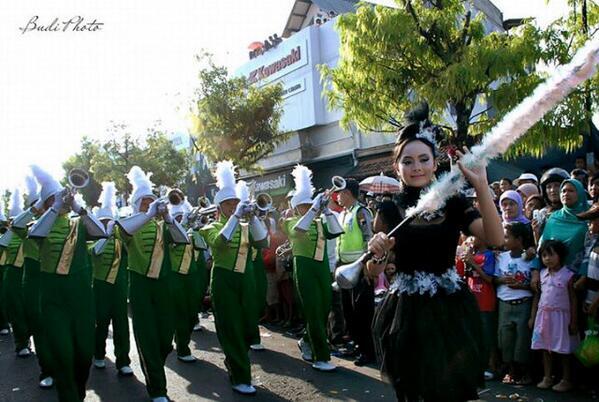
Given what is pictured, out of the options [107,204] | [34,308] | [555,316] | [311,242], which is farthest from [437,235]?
[107,204]

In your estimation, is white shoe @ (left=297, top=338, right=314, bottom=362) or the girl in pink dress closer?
the girl in pink dress

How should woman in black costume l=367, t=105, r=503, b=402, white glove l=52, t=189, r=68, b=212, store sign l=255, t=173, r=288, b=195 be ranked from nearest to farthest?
woman in black costume l=367, t=105, r=503, b=402
white glove l=52, t=189, r=68, b=212
store sign l=255, t=173, r=288, b=195

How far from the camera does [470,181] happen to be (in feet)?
8.95

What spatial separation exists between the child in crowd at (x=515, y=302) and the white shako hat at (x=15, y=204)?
6.94m

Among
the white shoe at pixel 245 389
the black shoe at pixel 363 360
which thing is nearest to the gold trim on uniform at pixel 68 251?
the white shoe at pixel 245 389

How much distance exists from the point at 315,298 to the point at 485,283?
1809 millimetres

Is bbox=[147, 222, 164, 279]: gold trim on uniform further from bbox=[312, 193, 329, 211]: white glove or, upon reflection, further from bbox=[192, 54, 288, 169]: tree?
bbox=[192, 54, 288, 169]: tree

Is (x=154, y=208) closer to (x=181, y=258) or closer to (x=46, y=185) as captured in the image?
(x=46, y=185)

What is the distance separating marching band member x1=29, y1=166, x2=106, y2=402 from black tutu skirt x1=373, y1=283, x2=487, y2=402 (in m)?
2.98

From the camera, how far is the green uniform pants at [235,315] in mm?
5672

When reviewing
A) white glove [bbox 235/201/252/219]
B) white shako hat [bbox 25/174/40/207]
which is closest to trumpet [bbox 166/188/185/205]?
white glove [bbox 235/201/252/219]

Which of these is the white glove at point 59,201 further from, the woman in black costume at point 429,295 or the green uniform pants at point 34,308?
the woman in black costume at point 429,295

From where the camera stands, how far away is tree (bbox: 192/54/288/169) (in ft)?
68.6

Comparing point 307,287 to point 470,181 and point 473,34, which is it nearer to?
point 470,181
